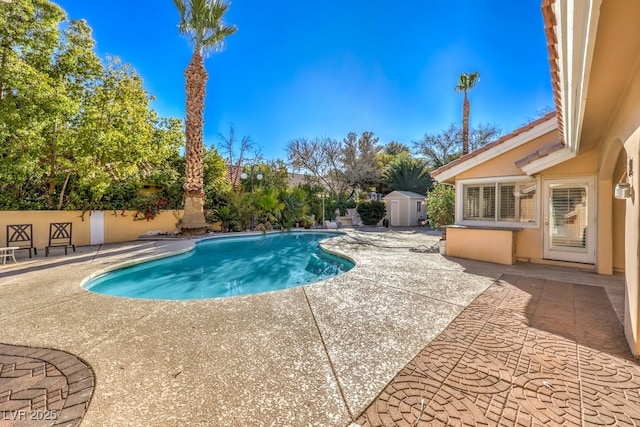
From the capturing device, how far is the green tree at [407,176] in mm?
29719

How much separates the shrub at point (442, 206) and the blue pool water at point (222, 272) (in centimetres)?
520

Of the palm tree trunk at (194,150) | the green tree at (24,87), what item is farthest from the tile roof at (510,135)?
the green tree at (24,87)

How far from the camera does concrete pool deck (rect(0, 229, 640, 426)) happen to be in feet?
8.23

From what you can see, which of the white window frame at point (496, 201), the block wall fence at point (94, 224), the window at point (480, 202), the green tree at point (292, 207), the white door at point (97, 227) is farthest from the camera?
the green tree at point (292, 207)

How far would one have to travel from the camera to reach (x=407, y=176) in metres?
29.7

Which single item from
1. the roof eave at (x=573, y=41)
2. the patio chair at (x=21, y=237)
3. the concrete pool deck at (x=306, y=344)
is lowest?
the concrete pool deck at (x=306, y=344)

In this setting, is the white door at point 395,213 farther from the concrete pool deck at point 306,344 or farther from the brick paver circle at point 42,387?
the brick paver circle at point 42,387

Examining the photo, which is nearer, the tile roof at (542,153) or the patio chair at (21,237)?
the tile roof at (542,153)

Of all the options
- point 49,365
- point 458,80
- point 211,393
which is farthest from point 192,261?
A: point 458,80

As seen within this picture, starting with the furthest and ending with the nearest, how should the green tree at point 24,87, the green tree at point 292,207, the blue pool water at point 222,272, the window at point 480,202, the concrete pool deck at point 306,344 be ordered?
the green tree at point 292,207
the window at point 480,202
the green tree at point 24,87
the blue pool water at point 222,272
the concrete pool deck at point 306,344

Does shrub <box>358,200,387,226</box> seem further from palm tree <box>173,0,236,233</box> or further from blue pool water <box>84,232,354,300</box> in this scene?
palm tree <box>173,0,236,233</box>

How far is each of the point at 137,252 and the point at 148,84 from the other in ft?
36.6

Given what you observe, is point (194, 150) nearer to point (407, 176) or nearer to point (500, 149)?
point (500, 149)

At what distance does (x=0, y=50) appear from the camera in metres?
9.90
